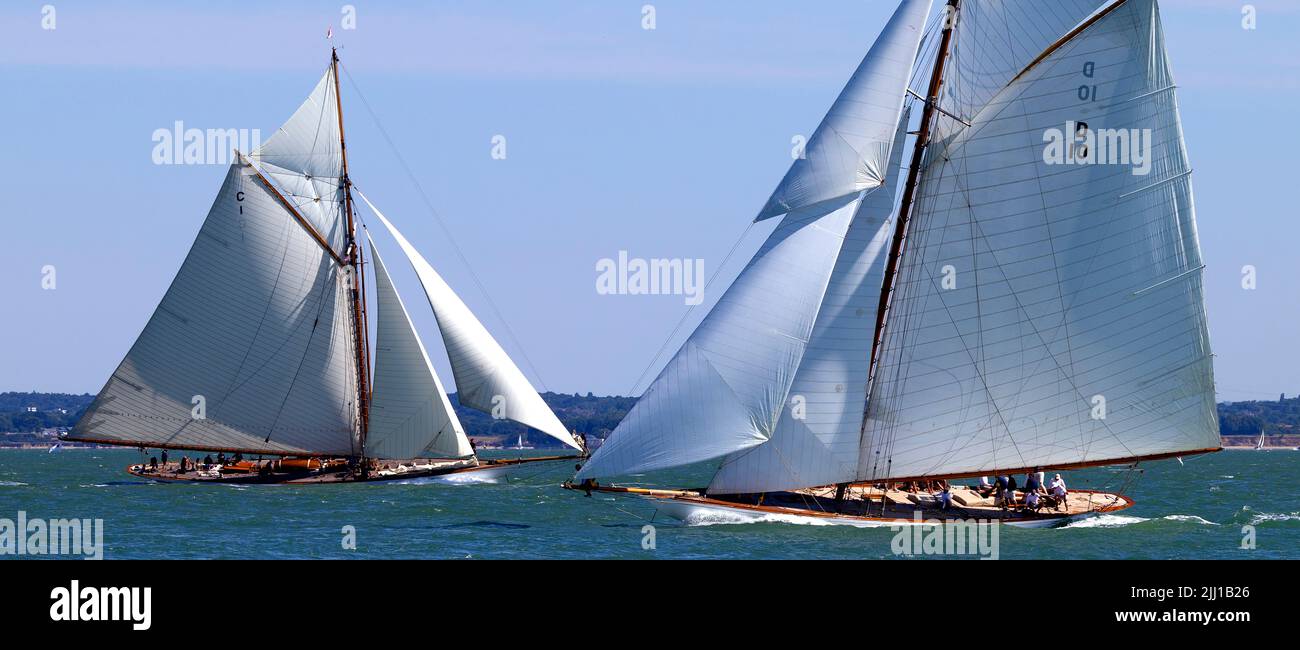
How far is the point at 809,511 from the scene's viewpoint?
46.9 metres

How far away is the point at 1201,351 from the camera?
153 feet

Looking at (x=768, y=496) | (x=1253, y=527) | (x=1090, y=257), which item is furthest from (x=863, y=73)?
(x=1253, y=527)

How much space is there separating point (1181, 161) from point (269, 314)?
3697 centimetres

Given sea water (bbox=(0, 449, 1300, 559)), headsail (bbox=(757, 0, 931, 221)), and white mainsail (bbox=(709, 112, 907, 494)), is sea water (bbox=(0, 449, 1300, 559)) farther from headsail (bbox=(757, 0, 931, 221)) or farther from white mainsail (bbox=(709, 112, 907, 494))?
headsail (bbox=(757, 0, 931, 221))

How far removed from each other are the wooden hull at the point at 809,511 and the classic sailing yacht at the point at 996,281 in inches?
3.1

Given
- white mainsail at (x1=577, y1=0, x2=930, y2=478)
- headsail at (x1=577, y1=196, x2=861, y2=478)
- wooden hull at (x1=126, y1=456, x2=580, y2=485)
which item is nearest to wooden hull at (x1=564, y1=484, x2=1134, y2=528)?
white mainsail at (x1=577, y1=0, x2=930, y2=478)

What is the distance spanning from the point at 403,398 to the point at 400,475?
4449mm

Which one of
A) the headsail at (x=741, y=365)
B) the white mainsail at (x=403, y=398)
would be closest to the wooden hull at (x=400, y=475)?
the white mainsail at (x=403, y=398)

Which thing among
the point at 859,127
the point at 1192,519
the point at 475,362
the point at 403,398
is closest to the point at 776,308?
the point at 859,127

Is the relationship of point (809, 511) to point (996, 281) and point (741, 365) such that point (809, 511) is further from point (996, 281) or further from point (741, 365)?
point (996, 281)

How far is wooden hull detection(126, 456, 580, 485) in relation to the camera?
7212 cm

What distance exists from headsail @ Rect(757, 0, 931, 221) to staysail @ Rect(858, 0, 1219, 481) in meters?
3.05

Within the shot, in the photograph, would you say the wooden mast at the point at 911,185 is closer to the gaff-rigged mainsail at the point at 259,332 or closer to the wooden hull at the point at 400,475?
the wooden hull at the point at 400,475
